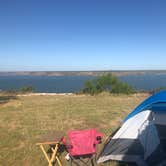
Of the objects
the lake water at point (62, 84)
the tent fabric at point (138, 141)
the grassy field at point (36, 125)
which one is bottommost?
the lake water at point (62, 84)

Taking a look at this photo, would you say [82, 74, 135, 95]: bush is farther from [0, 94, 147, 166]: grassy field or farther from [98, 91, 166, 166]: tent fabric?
[98, 91, 166, 166]: tent fabric

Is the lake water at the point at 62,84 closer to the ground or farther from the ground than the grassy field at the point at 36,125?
closer to the ground

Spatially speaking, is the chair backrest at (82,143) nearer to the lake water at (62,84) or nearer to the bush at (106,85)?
the bush at (106,85)

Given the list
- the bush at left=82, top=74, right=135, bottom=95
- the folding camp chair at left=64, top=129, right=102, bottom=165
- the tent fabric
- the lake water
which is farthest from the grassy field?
the lake water

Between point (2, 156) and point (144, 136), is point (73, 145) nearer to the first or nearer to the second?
point (144, 136)

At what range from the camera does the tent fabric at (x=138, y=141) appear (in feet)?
15.6

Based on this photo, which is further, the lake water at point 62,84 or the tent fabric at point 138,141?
the lake water at point 62,84

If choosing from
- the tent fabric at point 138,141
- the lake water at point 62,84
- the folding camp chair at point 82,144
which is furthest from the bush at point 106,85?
the lake water at point 62,84

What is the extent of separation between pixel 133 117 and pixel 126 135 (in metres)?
0.42

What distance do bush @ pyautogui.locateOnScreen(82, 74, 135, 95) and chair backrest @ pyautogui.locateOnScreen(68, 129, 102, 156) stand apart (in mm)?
18744

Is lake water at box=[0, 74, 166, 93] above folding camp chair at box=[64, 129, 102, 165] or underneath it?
underneath

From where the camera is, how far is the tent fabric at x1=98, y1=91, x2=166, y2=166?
475 cm

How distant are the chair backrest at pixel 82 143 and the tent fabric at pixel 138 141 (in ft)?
1.54

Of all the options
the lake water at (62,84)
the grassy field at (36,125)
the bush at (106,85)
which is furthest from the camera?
the lake water at (62,84)
